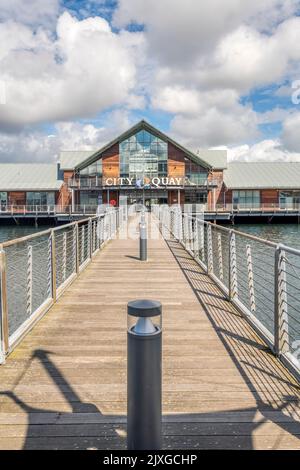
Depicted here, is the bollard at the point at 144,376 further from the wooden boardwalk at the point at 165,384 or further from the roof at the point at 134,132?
the roof at the point at 134,132

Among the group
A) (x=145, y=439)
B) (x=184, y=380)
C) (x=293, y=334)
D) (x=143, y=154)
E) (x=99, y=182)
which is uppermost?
(x=143, y=154)

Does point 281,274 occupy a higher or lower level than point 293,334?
higher

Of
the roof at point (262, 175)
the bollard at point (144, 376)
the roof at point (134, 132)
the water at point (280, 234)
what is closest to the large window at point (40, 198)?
the roof at point (134, 132)

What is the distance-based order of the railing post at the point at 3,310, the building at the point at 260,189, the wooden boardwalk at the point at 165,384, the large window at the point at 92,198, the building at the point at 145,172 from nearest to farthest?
the wooden boardwalk at the point at 165,384
the railing post at the point at 3,310
the building at the point at 145,172
the large window at the point at 92,198
the building at the point at 260,189

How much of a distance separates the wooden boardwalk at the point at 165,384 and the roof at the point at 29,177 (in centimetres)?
4540

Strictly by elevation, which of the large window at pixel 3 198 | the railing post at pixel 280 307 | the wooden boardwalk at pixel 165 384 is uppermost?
the large window at pixel 3 198

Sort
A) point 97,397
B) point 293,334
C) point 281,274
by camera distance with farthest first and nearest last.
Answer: point 293,334 < point 281,274 < point 97,397

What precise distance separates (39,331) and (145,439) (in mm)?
3004

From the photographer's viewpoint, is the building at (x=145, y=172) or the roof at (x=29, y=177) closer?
the building at (x=145, y=172)

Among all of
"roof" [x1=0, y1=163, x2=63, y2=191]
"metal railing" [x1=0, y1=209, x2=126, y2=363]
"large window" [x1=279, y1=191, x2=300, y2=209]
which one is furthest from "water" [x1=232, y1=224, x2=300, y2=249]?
"roof" [x1=0, y1=163, x2=63, y2=191]

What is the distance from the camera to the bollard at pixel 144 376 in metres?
2.13
